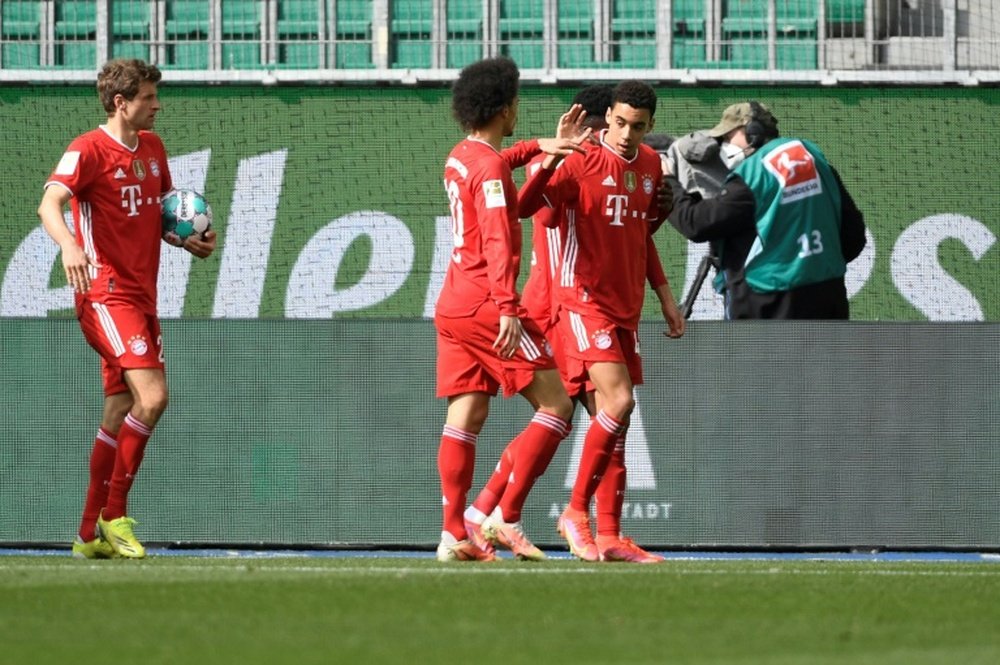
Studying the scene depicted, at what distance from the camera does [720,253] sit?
9.06 m

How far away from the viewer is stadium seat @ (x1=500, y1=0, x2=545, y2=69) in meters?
14.7

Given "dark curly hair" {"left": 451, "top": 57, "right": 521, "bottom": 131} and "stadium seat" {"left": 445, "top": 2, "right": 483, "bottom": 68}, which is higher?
"stadium seat" {"left": 445, "top": 2, "right": 483, "bottom": 68}

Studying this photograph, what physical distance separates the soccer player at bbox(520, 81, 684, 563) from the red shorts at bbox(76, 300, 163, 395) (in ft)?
5.75

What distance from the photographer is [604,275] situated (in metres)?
7.44

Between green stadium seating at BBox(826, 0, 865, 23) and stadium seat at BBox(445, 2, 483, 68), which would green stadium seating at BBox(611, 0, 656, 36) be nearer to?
stadium seat at BBox(445, 2, 483, 68)

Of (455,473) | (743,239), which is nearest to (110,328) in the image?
(455,473)

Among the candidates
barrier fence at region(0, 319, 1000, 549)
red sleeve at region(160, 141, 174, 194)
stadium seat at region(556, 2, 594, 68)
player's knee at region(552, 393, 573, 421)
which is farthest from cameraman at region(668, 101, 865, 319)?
stadium seat at region(556, 2, 594, 68)

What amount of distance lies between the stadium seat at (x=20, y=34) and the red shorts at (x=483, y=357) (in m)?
8.76

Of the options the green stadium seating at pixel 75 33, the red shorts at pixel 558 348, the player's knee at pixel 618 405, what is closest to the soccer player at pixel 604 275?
the player's knee at pixel 618 405

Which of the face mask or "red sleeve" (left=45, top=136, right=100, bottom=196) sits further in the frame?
the face mask

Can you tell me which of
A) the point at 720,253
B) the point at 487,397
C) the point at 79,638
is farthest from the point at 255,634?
the point at 720,253

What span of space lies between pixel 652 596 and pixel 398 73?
32.1 ft

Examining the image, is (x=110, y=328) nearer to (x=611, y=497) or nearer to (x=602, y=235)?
(x=602, y=235)

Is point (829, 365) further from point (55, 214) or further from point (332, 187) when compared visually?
point (332, 187)
